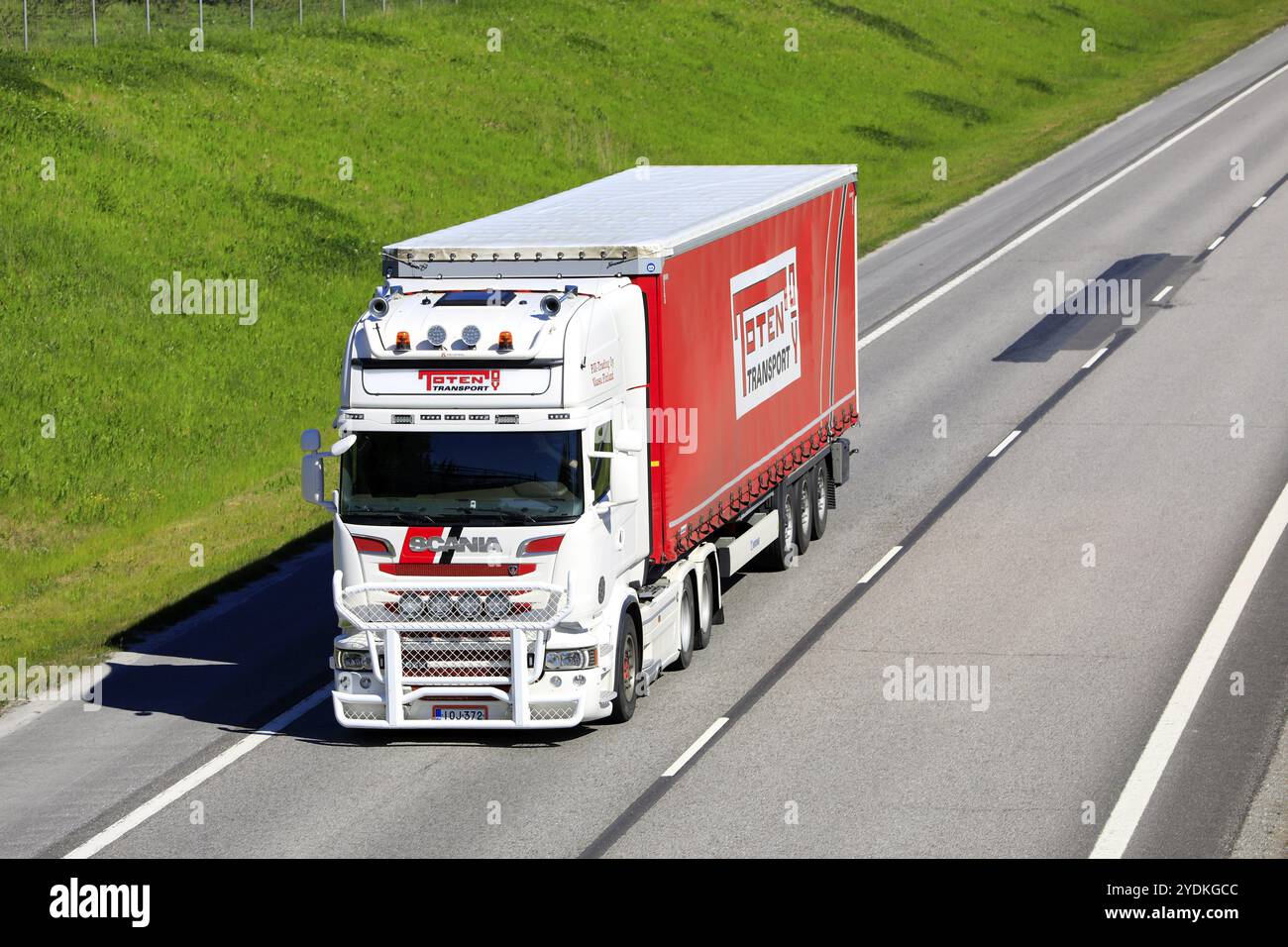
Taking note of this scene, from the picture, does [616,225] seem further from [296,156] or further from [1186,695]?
[296,156]

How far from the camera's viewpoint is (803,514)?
73.5 ft

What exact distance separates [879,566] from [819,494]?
1674 millimetres

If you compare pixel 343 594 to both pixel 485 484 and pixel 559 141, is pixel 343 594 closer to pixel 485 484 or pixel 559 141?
pixel 485 484

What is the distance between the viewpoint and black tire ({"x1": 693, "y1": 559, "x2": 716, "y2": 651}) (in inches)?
752

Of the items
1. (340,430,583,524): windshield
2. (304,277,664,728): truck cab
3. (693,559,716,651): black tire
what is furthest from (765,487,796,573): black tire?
(340,430,583,524): windshield

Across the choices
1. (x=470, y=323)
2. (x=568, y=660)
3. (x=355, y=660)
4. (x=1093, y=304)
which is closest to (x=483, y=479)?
(x=470, y=323)

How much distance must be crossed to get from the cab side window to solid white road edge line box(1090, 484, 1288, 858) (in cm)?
500

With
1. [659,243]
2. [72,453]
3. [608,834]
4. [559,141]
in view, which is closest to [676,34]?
[559,141]

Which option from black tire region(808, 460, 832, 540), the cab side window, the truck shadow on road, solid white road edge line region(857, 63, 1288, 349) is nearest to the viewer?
the cab side window

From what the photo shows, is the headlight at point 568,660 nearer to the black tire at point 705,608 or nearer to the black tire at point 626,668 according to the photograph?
the black tire at point 626,668

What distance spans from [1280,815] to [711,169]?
498 inches

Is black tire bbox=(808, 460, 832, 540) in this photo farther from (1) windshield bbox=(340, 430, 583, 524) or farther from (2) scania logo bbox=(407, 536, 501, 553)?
(2) scania logo bbox=(407, 536, 501, 553)

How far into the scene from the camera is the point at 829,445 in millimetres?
23859

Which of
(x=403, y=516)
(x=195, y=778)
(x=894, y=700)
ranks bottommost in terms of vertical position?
(x=195, y=778)
